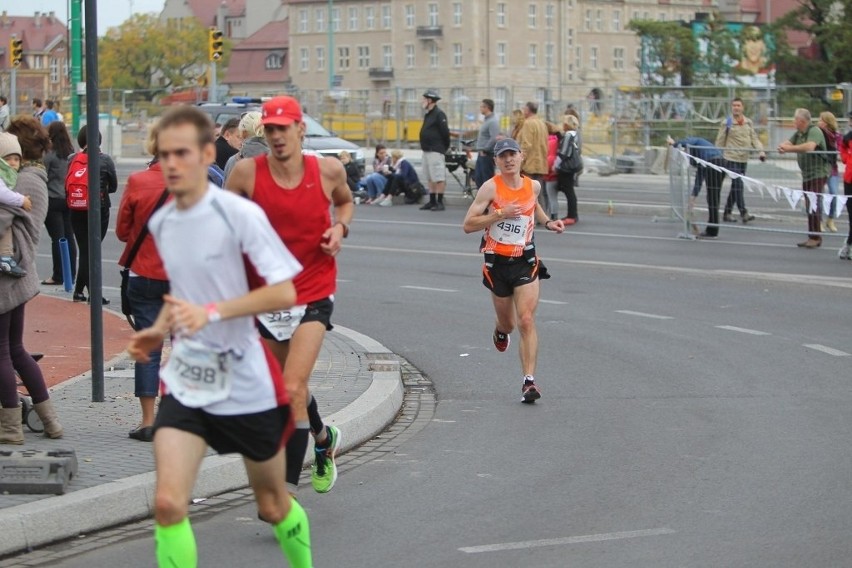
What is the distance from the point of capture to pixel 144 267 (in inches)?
324

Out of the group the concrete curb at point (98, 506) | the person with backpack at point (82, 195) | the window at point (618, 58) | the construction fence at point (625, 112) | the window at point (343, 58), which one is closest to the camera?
the concrete curb at point (98, 506)

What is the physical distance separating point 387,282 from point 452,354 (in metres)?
5.20

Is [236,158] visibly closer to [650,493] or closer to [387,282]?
[650,493]

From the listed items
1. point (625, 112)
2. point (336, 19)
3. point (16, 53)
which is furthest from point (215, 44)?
point (336, 19)

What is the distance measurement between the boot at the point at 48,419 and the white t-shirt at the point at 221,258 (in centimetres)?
347

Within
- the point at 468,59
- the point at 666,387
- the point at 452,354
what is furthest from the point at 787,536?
the point at 468,59

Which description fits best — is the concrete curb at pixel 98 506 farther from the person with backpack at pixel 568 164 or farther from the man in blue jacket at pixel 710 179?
the person with backpack at pixel 568 164

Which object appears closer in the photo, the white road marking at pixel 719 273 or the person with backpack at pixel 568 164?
the white road marking at pixel 719 273

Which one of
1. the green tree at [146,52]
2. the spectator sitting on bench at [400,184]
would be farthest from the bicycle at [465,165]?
the green tree at [146,52]

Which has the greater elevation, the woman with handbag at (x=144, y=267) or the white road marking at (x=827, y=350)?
the woman with handbag at (x=144, y=267)

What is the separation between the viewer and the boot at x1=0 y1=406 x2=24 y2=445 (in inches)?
320

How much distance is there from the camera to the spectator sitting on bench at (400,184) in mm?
29156

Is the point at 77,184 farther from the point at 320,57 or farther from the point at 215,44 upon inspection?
the point at 320,57

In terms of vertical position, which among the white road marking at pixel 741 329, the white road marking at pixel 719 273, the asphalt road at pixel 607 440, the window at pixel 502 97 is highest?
the window at pixel 502 97
